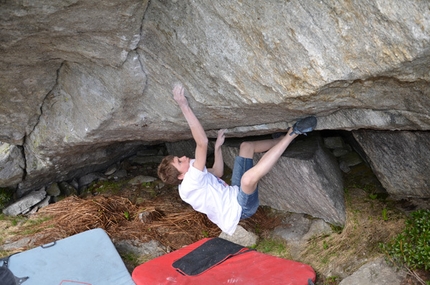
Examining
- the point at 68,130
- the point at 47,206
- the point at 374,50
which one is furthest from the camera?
the point at 47,206

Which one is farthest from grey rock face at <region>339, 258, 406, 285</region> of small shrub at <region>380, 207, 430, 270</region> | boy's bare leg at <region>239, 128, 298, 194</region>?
boy's bare leg at <region>239, 128, 298, 194</region>

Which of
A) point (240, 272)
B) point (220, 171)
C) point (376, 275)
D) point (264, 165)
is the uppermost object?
point (264, 165)

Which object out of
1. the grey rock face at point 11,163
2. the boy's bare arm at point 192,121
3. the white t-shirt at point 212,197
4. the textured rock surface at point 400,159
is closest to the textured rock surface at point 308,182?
the textured rock surface at point 400,159

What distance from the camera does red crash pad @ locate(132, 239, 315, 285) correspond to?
13.7 feet

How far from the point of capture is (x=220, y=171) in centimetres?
499

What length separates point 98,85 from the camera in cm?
412

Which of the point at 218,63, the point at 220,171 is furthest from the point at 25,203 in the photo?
the point at 218,63

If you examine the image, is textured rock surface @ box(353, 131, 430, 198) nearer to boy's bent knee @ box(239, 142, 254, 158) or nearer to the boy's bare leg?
the boy's bare leg

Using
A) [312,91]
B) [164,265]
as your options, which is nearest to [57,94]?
[164,265]

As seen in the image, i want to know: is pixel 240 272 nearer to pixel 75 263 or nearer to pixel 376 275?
pixel 376 275

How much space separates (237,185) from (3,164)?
10.1 ft

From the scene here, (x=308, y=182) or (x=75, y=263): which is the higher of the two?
(x=308, y=182)

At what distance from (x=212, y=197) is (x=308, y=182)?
107cm

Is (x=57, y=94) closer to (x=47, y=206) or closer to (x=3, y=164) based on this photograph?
(x=3, y=164)
